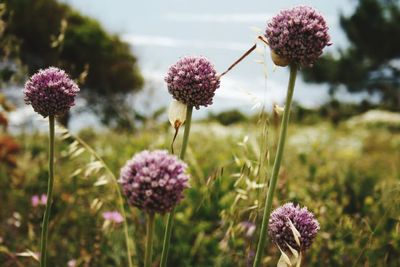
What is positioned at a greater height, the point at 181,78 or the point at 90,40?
the point at 90,40

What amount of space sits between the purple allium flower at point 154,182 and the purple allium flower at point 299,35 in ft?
1.37

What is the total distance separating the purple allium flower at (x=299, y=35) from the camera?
3.75 feet

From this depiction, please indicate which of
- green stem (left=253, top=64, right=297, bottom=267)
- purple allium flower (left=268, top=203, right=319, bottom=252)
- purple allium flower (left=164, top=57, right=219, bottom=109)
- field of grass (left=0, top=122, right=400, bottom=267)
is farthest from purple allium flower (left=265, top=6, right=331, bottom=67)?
field of grass (left=0, top=122, right=400, bottom=267)

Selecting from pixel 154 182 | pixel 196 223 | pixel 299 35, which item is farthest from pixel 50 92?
pixel 196 223

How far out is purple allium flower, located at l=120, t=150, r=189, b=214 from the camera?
0.88 meters

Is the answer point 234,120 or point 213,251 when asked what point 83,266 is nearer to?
point 213,251

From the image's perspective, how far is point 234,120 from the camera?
24922 mm

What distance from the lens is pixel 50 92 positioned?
124cm

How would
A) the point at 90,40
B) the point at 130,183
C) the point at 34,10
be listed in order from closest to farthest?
the point at 130,183
the point at 34,10
the point at 90,40

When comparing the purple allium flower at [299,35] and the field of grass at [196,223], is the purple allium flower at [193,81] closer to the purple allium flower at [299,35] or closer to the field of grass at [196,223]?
the purple allium flower at [299,35]

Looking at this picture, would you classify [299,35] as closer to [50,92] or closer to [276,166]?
[276,166]

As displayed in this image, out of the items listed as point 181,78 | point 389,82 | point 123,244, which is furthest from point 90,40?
point 181,78

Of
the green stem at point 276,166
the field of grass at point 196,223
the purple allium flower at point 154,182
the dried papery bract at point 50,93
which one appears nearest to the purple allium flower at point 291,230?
the green stem at point 276,166

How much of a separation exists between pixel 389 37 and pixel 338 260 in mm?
26271
